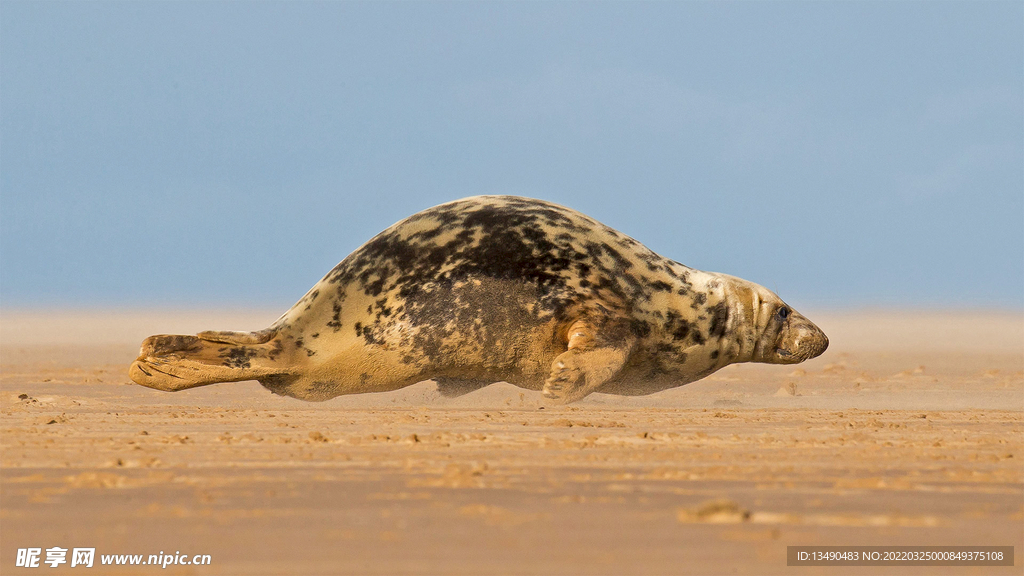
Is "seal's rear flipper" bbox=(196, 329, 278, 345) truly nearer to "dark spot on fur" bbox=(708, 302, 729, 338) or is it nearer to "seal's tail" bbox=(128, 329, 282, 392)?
"seal's tail" bbox=(128, 329, 282, 392)

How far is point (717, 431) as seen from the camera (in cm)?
633

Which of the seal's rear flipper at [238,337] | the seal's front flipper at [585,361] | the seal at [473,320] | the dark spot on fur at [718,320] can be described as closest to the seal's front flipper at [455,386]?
the seal at [473,320]

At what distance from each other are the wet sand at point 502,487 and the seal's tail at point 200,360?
300 mm

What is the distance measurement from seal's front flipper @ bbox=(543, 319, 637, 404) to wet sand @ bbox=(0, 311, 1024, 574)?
0.71 feet

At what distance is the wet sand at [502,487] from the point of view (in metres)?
2.73

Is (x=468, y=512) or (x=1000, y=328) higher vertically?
(x=1000, y=328)

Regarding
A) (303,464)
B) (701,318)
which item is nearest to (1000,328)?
(701,318)

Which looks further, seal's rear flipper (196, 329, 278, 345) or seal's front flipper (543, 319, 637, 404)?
seal's rear flipper (196, 329, 278, 345)

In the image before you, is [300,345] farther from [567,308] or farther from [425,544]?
[425,544]

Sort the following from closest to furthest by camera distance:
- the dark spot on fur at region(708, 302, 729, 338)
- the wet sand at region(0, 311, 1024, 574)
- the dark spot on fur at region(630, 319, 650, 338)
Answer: the wet sand at region(0, 311, 1024, 574)
the dark spot on fur at region(630, 319, 650, 338)
the dark spot on fur at region(708, 302, 729, 338)

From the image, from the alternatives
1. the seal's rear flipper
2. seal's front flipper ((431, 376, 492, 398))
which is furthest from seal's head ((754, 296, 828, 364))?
the seal's rear flipper

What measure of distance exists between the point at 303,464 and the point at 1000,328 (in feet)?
158

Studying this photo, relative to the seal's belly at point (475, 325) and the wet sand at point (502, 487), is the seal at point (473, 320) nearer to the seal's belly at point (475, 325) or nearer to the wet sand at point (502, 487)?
the seal's belly at point (475, 325)

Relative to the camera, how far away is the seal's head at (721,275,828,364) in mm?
9109
